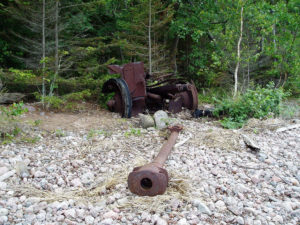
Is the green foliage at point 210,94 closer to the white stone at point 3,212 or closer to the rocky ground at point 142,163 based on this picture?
the rocky ground at point 142,163

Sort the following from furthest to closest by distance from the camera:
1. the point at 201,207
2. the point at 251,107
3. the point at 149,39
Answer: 1. the point at 149,39
2. the point at 251,107
3. the point at 201,207

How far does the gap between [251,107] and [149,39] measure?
464 centimetres

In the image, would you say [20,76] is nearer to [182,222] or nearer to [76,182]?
[76,182]

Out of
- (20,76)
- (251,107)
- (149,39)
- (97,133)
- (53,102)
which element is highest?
(149,39)

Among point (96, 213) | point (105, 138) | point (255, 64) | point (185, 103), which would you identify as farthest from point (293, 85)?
point (96, 213)

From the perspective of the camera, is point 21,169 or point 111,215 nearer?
point 111,215

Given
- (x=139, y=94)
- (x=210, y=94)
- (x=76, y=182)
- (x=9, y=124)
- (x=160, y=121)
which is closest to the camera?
(x=76, y=182)

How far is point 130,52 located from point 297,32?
6.21m

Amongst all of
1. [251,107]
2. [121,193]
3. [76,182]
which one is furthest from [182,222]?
[251,107]

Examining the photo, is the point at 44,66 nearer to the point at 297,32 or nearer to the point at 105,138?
the point at 105,138

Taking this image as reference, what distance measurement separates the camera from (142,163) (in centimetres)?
315

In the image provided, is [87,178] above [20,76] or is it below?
below

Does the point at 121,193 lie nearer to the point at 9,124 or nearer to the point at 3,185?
the point at 3,185

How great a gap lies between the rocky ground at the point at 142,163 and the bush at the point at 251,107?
95 centimetres
